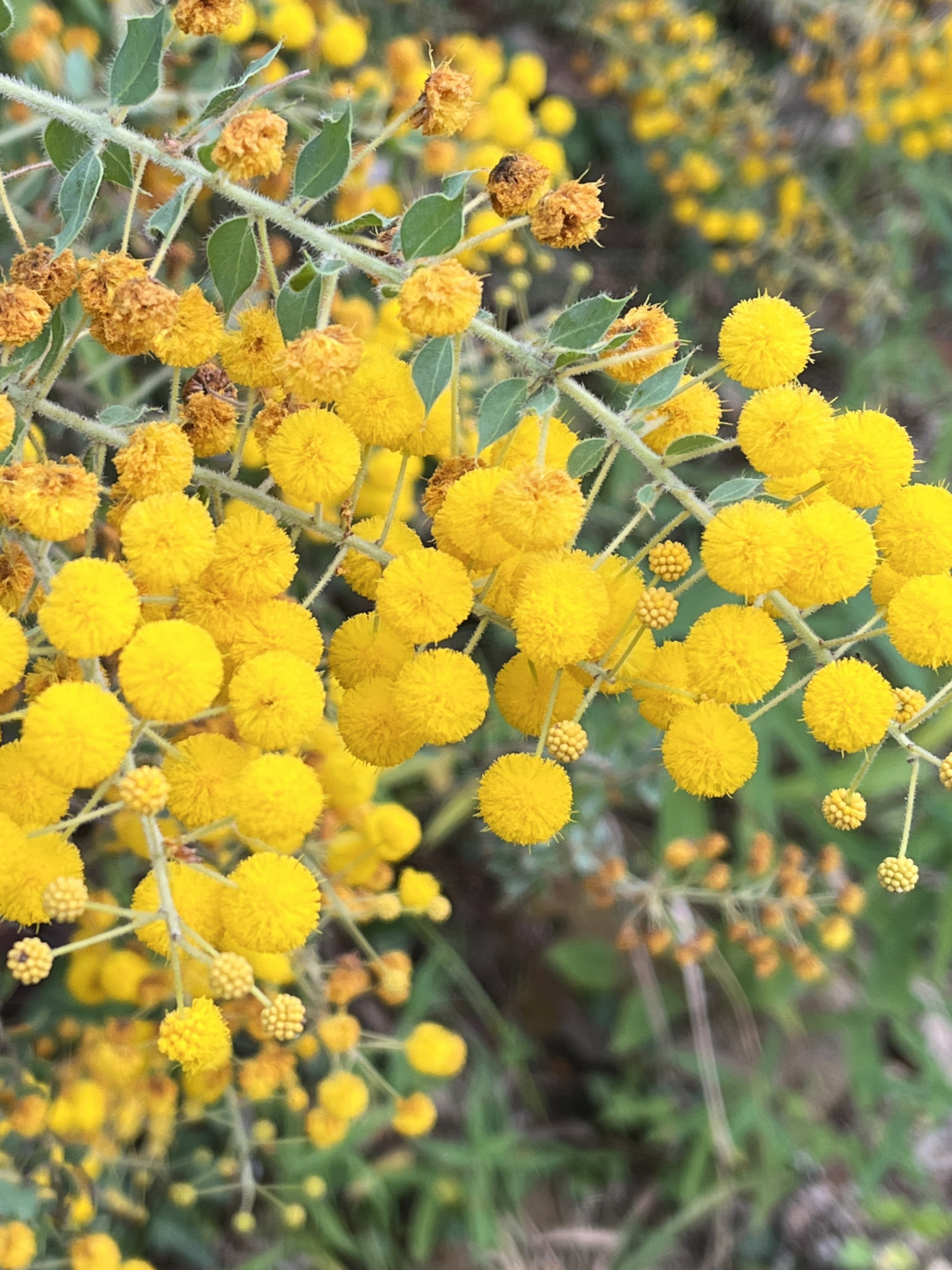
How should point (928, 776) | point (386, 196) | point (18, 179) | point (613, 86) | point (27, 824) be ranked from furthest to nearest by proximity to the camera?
point (613, 86) < point (928, 776) < point (386, 196) < point (18, 179) < point (27, 824)

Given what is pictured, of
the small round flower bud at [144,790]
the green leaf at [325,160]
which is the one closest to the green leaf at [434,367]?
→ the green leaf at [325,160]

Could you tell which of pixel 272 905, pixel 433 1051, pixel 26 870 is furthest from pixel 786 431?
pixel 433 1051

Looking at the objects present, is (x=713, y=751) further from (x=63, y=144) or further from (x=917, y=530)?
(x=63, y=144)

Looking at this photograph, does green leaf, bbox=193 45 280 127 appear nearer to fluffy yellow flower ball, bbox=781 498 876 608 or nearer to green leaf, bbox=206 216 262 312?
green leaf, bbox=206 216 262 312

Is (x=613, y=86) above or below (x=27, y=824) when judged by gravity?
above

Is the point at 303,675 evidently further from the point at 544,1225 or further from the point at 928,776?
the point at 544,1225

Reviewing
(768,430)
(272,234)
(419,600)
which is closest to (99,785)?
(419,600)

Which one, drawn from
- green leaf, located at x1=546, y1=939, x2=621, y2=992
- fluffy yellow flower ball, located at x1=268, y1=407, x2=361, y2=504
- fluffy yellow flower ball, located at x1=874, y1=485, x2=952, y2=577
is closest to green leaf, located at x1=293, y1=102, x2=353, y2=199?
fluffy yellow flower ball, located at x1=268, y1=407, x2=361, y2=504
